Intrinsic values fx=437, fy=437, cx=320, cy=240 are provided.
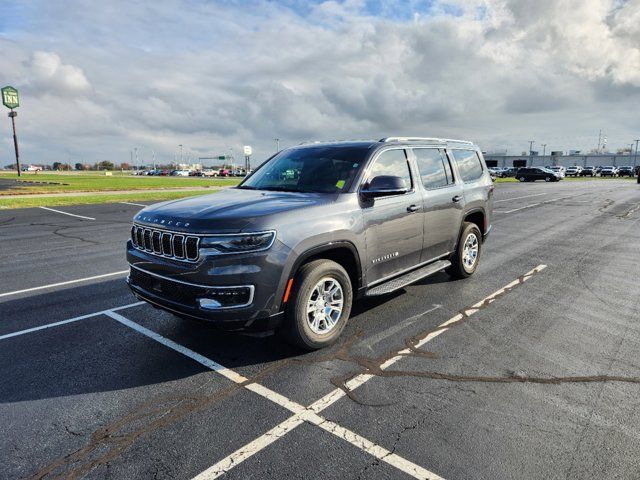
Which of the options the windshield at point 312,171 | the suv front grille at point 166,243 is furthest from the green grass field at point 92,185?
the suv front grille at point 166,243

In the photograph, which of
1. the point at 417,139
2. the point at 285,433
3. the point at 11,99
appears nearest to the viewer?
the point at 285,433

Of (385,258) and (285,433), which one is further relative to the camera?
(385,258)

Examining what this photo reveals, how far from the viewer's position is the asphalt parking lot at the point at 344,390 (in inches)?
104

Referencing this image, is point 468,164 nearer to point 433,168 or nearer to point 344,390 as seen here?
point 433,168

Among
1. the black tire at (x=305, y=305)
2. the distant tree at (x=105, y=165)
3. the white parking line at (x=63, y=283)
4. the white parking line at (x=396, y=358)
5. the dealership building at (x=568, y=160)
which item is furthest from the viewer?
the distant tree at (x=105, y=165)

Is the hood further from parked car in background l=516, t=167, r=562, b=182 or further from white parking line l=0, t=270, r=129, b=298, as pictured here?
parked car in background l=516, t=167, r=562, b=182

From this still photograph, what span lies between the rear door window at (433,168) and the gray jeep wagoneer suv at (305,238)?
0.05 ft

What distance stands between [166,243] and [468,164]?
469 centimetres

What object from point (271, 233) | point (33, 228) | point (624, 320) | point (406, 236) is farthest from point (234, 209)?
point (33, 228)

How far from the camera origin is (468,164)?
21.6ft

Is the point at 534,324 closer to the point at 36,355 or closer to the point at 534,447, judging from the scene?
the point at 534,447

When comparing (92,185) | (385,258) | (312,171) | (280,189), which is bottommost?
(385,258)

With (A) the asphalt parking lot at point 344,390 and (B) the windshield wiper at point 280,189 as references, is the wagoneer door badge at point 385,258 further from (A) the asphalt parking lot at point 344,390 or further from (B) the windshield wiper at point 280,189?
(B) the windshield wiper at point 280,189

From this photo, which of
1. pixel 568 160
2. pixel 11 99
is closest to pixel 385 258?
pixel 11 99
